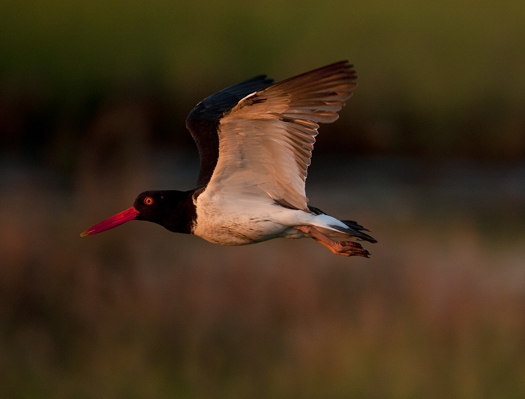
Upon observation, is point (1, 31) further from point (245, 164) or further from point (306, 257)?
point (245, 164)

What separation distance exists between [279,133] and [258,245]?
20.0 feet

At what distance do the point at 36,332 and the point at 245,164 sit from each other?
6.60 m

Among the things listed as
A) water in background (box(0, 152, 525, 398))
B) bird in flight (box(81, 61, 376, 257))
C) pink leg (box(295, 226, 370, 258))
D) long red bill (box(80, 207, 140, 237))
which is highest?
bird in flight (box(81, 61, 376, 257))

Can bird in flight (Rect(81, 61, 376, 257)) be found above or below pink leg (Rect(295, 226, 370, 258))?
above

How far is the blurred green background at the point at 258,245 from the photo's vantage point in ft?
34.0

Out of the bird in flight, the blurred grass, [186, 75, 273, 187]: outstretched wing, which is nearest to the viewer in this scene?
the bird in flight

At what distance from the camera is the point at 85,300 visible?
1075cm

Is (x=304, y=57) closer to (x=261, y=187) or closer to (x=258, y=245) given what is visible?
(x=258, y=245)

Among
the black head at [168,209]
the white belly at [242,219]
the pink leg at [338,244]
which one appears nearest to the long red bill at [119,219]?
the black head at [168,209]

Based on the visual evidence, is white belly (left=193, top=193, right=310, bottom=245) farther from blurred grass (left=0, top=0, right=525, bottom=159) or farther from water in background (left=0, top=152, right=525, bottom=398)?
blurred grass (left=0, top=0, right=525, bottom=159)

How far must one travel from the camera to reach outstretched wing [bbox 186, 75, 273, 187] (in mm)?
6148

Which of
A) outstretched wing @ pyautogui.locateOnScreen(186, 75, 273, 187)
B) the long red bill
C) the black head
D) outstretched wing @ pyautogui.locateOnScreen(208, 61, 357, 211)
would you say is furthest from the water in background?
outstretched wing @ pyautogui.locateOnScreen(208, 61, 357, 211)

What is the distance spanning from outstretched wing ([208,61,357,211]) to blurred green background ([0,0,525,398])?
4579mm

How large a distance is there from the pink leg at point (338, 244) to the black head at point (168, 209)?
25.9 inches
